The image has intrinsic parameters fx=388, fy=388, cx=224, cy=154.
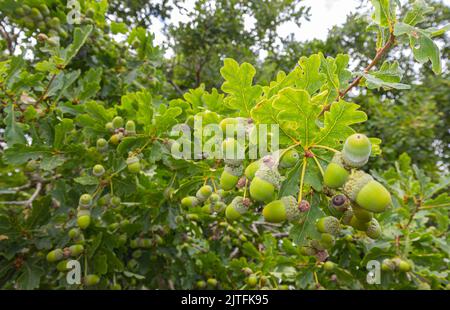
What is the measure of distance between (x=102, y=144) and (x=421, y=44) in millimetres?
1811

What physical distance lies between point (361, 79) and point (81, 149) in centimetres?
179

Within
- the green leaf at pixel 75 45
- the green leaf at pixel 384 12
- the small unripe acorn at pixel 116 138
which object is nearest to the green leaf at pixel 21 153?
the small unripe acorn at pixel 116 138

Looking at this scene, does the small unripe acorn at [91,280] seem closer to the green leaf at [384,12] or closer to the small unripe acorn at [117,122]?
the small unripe acorn at [117,122]

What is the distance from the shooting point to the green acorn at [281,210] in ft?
4.34

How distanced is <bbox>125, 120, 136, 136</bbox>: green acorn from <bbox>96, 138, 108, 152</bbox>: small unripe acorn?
0.17 metres

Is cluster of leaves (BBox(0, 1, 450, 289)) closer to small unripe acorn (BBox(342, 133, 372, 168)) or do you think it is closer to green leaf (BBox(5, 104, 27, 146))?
green leaf (BBox(5, 104, 27, 146))

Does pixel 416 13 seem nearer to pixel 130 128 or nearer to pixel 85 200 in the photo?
pixel 130 128

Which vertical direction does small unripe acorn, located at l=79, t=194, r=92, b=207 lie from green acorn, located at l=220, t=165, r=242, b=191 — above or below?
below

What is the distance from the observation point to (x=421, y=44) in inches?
59.9

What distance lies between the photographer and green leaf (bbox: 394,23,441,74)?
4.83ft

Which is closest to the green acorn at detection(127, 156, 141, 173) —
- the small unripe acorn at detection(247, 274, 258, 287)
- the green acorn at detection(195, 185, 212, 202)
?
the green acorn at detection(195, 185, 212, 202)
